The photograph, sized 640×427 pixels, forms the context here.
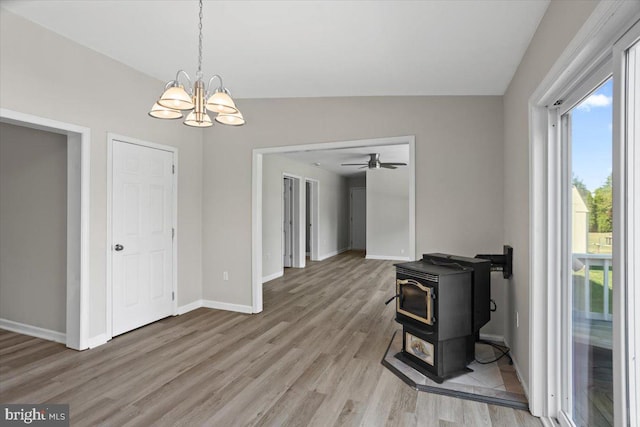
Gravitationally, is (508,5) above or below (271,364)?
above

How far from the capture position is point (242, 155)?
15.0 ft

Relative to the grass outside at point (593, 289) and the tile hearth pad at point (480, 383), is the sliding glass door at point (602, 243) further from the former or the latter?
the tile hearth pad at point (480, 383)

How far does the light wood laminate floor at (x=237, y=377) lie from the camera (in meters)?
2.26

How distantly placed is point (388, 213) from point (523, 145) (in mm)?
6678

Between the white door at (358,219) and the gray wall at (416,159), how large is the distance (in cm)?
737

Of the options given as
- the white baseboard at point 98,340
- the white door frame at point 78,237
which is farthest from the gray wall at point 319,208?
the white door frame at point 78,237

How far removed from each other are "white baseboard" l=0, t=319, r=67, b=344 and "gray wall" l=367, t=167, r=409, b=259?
6978 mm

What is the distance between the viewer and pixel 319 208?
9055mm

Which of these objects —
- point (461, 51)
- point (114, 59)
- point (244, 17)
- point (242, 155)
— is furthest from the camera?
point (242, 155)

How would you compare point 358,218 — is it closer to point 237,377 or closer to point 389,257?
point 389,257

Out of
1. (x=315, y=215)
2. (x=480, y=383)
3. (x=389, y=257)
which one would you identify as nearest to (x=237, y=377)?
(x=480, y=383)

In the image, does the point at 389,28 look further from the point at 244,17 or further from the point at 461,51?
the point at 244,17

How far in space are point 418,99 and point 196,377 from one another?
11.1ft

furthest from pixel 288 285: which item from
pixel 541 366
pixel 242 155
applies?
pixel 541 366
